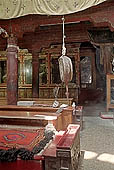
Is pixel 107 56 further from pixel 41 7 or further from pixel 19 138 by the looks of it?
pixel 19 138

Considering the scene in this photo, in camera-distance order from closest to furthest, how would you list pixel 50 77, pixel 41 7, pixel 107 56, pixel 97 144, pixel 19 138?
pixel 19 138
pixel 41 7
pixel 97 144
pixel 107 56
pixel 50 77

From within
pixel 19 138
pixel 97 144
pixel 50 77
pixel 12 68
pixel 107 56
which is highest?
pixel 107 56

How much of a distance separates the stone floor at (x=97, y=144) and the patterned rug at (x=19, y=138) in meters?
0.78

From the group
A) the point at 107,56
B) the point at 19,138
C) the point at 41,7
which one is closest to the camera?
the point at 19,138

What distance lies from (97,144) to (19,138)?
197 centimetres

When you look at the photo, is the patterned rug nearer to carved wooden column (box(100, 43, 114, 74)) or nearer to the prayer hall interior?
the prayer hall interior

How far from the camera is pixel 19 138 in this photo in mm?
2799

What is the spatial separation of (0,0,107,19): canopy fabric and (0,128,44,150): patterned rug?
2355mm

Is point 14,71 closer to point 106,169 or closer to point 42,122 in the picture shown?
point 42,122

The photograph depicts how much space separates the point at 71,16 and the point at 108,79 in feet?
13.6

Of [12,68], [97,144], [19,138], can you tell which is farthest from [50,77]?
[19,138]

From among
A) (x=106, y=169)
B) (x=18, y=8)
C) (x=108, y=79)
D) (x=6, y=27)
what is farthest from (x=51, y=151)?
(x=108, y=79)

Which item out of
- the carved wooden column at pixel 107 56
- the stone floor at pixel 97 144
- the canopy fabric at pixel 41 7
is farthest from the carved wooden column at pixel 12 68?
the carved wooden column at pixel 107 56

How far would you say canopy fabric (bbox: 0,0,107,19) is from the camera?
3.60m
